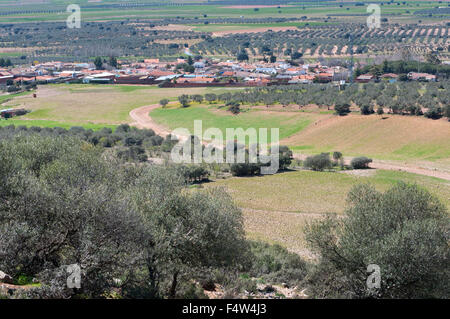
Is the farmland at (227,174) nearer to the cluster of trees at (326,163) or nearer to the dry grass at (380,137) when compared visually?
the cluster of trees at (326,163)

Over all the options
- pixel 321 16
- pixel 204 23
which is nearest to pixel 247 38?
pixel 204 23

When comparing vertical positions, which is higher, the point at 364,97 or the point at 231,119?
the point at 364,97

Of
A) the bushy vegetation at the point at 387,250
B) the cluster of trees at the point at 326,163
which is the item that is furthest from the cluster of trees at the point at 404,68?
the bushy vegetation at the point at 387,250

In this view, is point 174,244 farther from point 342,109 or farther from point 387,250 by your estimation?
point 342,109

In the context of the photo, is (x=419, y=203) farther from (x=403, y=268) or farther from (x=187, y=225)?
(x=187, y=225)

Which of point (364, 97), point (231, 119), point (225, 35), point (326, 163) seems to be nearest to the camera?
point (326, 163)

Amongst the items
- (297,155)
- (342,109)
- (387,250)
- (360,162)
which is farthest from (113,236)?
(342,109)

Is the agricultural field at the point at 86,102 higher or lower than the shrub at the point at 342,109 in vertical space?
lower
